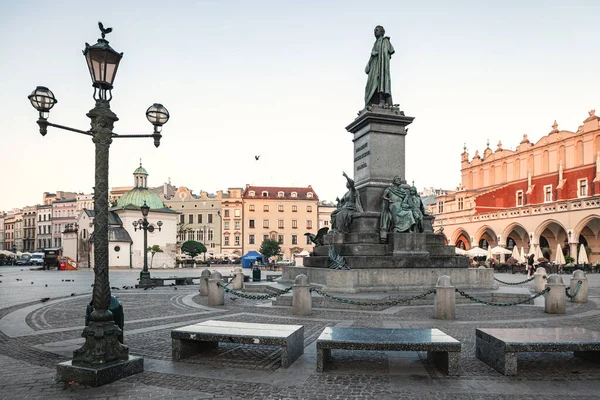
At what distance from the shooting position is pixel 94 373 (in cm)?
584

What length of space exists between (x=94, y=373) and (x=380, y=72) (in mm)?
14065

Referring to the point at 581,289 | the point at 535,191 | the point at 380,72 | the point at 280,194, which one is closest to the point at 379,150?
the point at 380,72

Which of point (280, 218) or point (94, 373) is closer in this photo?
point (94, 373)

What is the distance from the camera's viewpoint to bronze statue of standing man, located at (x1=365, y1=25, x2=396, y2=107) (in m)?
17.0

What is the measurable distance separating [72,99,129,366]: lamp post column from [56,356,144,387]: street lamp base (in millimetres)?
103

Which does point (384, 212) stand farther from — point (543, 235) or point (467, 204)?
point (467, 204)

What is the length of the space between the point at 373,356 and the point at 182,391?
9.89ft

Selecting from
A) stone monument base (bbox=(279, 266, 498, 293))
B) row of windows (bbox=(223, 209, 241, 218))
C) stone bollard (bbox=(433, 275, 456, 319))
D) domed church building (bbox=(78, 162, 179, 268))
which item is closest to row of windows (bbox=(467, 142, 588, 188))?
row of windows (bbox=(223, 209, 241, 218))

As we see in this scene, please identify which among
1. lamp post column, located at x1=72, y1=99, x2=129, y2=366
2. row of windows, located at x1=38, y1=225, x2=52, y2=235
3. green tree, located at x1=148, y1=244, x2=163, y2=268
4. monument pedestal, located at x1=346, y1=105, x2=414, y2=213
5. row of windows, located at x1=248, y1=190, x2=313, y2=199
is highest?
row of windows, located at x1=248, y1=190, x2=313, y2=199

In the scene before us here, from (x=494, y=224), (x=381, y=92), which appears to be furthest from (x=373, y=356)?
(x=494, y=224)

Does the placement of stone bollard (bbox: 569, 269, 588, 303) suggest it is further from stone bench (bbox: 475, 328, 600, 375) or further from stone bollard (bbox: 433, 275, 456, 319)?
stone bench (bbox: 475, 328, 600, 375)

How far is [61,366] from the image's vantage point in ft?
19.9

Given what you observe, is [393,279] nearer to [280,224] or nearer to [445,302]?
[445,302]

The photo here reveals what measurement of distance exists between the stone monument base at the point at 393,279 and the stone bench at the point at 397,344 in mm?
6375
